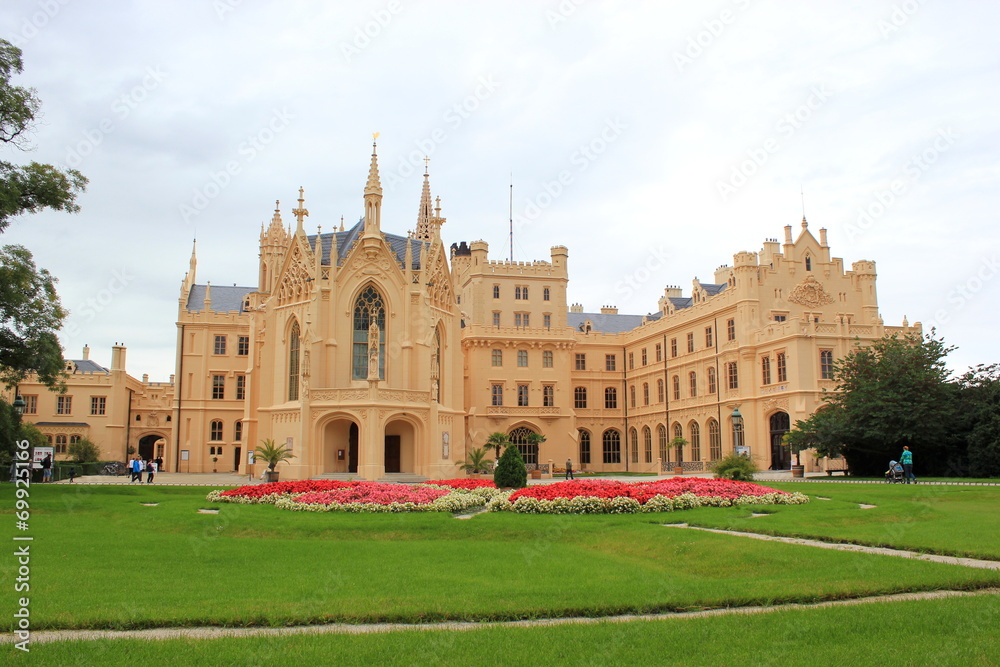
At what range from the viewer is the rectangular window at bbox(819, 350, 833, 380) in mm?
48375

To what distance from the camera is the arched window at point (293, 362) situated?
46359 mm

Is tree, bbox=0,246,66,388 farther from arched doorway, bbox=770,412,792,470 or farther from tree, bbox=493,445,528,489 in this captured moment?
arched doorway, bbox=770,412,792,470

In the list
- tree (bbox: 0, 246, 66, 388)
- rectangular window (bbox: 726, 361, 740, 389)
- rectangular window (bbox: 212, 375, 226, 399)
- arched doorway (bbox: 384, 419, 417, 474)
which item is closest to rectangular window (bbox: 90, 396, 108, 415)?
rectangular window (bbox: 212, 375, 226, 399)

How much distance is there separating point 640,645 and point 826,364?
44.7 metres

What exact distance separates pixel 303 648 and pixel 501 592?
3.40m

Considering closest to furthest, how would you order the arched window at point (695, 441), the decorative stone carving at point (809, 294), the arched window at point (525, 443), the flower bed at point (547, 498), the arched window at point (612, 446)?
the flower bed at point (547, 498) → the decorative stone carving at point (809, 294) → the arched window at point (695, 441) → the arched window at point (525, 443) → the arched window at point (612, 446)

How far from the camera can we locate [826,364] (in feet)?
160

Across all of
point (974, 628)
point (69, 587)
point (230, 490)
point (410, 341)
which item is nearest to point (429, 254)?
point (410, 341)

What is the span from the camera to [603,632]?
8.62 meters

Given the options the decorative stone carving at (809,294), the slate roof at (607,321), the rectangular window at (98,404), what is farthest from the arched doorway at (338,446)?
the slate roof at (607,321)

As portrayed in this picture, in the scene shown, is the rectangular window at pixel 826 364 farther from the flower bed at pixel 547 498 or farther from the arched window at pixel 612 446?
the flower bed at pixel 547 498

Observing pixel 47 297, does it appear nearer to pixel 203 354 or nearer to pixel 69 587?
pixel 69 587

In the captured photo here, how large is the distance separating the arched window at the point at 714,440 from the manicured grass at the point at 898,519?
2856 cm

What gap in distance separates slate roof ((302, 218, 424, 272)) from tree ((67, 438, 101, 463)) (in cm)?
2356
